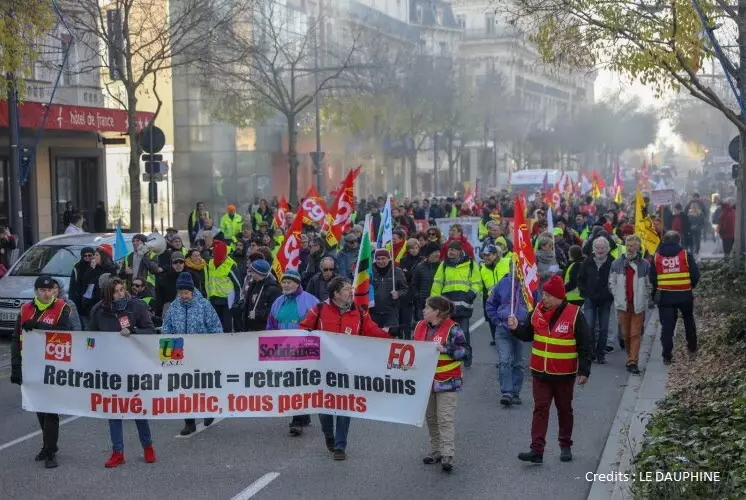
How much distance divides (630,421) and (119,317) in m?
4.99

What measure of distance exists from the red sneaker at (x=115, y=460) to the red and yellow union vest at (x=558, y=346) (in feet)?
11.5

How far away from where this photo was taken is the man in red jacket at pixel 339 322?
9398mm

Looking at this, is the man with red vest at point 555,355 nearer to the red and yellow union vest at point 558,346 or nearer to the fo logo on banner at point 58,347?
the red and yellow union vest at point 558,346

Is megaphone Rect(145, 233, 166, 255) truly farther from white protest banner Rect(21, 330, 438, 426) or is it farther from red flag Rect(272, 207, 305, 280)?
white protest banner Rect(21, 330, 438, 426)

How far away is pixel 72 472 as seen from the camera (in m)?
9.09

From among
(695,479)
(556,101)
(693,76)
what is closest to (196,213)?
(693,76)

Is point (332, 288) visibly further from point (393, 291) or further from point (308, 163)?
point (308, 163)

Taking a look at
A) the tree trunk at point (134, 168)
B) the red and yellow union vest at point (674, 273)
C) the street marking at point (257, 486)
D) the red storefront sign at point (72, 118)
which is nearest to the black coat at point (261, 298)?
the street marking at point (257, 486)

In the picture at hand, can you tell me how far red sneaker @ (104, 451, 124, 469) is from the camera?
362 inches

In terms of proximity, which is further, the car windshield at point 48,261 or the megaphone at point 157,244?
the megaphone at point 157,244

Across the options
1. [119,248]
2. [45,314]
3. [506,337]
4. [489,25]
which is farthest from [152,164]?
[489,25]

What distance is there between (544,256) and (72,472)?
7.49m

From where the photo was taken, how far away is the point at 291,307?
1046 centimetres

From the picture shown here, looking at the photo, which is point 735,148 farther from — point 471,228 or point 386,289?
point 386,289
